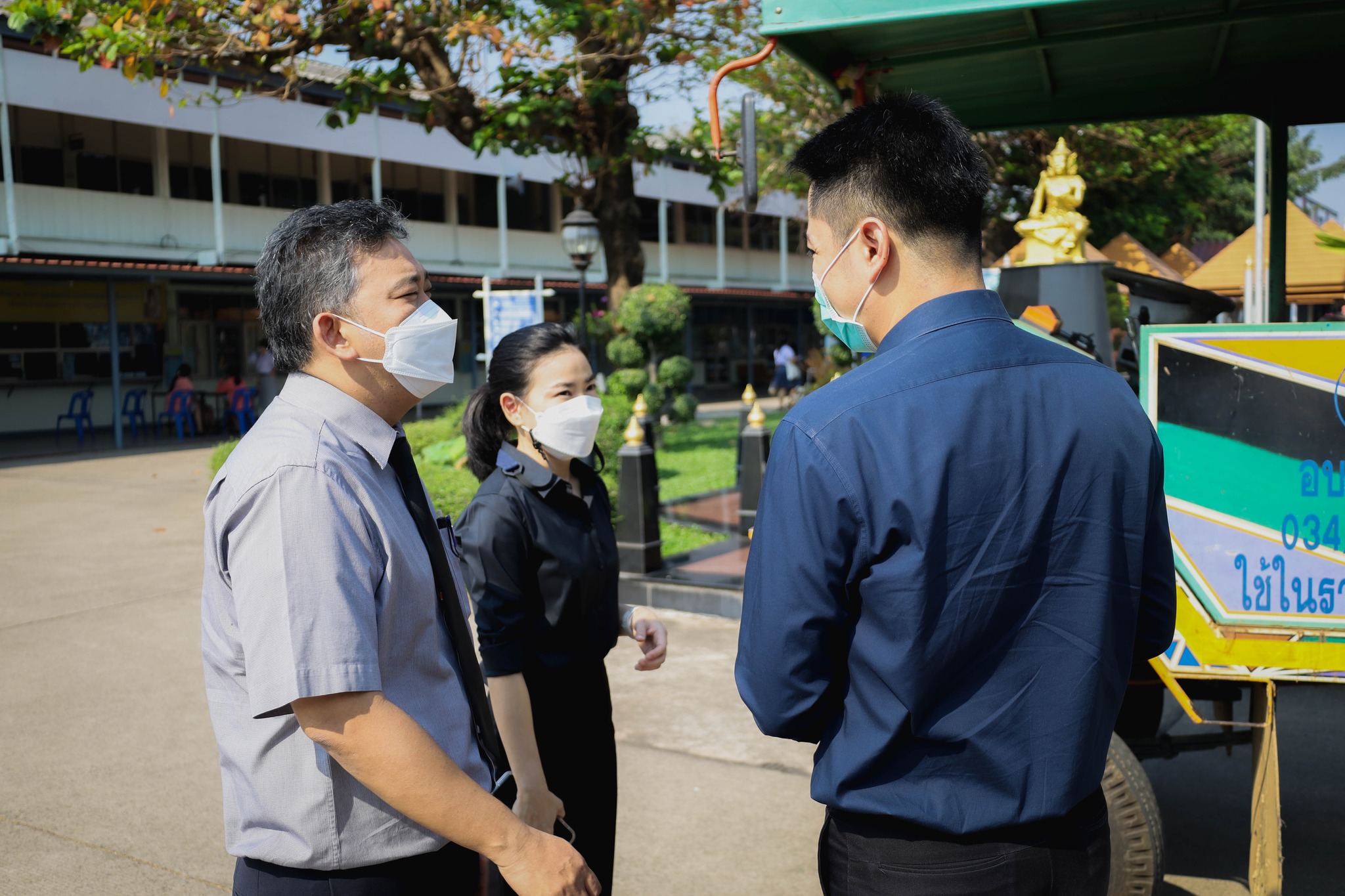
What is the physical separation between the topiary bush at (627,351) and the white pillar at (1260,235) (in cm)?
801

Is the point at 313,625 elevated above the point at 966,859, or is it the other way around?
the point at 313,625

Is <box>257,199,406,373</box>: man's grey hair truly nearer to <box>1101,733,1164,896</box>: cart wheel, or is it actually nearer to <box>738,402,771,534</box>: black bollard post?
<box>1101,733,1164,896</box>: cart wheel

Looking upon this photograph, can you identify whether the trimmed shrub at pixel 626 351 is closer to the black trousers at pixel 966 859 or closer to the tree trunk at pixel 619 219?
the tree trunk at pixel 619 219

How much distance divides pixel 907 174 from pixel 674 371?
1505 centimetres

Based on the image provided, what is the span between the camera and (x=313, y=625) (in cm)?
154

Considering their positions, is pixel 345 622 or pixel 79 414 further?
pixel 79 414

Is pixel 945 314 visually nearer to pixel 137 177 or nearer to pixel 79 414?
pixel 79 414

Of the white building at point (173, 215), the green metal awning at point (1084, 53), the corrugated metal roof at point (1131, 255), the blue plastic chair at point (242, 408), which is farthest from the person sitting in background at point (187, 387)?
the green metal awning at point (1084, 53)

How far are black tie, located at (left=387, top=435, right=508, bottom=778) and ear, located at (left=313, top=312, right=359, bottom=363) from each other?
0.17 metres

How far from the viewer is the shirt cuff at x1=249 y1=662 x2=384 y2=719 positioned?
1.53 m

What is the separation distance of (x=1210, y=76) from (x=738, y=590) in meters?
4.02

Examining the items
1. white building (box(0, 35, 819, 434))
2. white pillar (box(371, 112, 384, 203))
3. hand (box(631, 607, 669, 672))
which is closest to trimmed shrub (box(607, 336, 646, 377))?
white building (box(0, 35, 819, 434))

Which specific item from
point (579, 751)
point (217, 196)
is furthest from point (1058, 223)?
point (217, 196)

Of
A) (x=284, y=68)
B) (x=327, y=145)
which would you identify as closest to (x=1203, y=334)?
(x=284, y=68)
